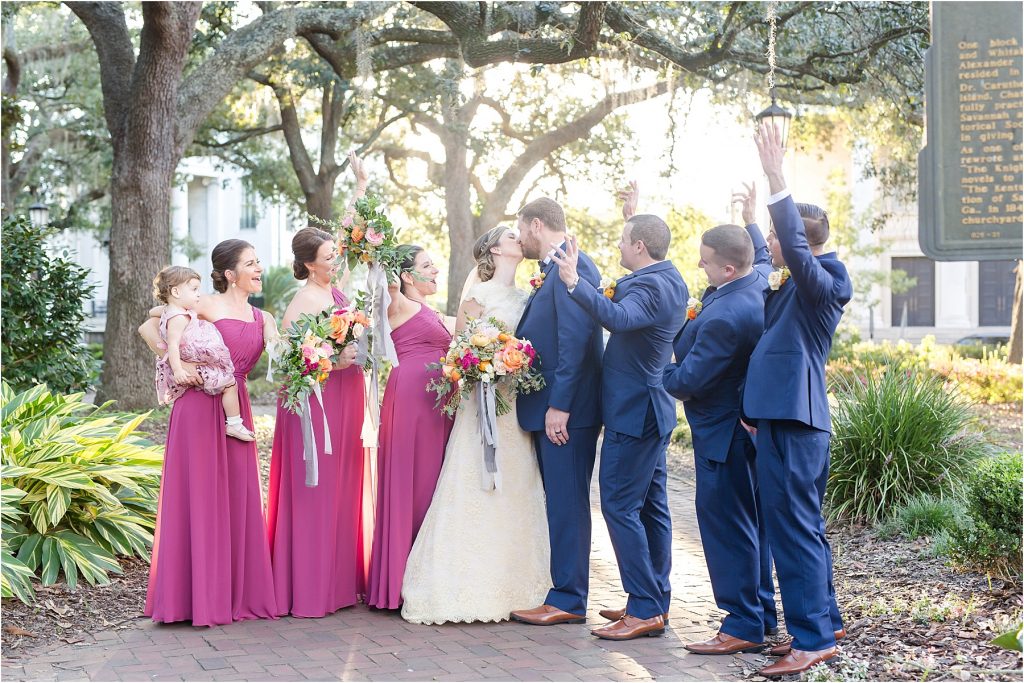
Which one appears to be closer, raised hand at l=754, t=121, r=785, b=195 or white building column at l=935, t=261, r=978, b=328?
raised hand at l=754, t=121, r=785, b=195

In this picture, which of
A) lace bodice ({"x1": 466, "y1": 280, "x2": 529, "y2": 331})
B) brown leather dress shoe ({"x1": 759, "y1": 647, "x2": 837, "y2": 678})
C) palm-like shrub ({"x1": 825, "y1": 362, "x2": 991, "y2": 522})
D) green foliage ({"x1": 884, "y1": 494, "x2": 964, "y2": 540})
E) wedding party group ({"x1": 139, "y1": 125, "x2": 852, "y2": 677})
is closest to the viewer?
brown leather dress shoe ({"x1": 759, "y1": 647, "x2": 837, "y2": 678})

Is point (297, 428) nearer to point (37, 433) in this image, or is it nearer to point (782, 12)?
point (37, 433)

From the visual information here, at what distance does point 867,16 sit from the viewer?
498 inches

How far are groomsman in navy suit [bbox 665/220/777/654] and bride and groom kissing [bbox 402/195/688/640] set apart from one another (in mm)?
298

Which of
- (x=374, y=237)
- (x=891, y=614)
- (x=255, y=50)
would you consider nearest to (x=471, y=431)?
(x=374, y=237)

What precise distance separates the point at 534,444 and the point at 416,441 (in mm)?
708

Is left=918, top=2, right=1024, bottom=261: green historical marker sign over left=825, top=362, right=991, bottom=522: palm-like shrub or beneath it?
over

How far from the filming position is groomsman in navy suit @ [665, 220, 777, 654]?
5.15 m

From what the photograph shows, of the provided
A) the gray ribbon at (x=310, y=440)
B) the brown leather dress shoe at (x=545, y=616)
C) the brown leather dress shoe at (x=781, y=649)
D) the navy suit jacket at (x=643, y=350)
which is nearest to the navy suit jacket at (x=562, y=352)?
the navy suit jacket at (x=643, y=350)

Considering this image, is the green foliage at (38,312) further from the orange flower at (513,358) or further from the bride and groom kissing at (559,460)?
the orange flower at (513,358)

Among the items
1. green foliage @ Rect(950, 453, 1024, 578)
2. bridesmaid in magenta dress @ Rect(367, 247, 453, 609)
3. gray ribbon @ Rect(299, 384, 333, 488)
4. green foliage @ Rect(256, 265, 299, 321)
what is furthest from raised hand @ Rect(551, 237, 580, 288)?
green foliage @ Rect(256, 265, 299, 321)

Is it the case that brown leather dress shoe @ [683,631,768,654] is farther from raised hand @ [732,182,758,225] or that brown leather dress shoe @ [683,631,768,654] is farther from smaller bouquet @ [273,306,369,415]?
smaller bouquet @ [273,306,369,415]

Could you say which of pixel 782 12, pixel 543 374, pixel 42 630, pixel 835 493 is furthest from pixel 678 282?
pixel 782 12

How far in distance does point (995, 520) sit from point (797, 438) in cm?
191
